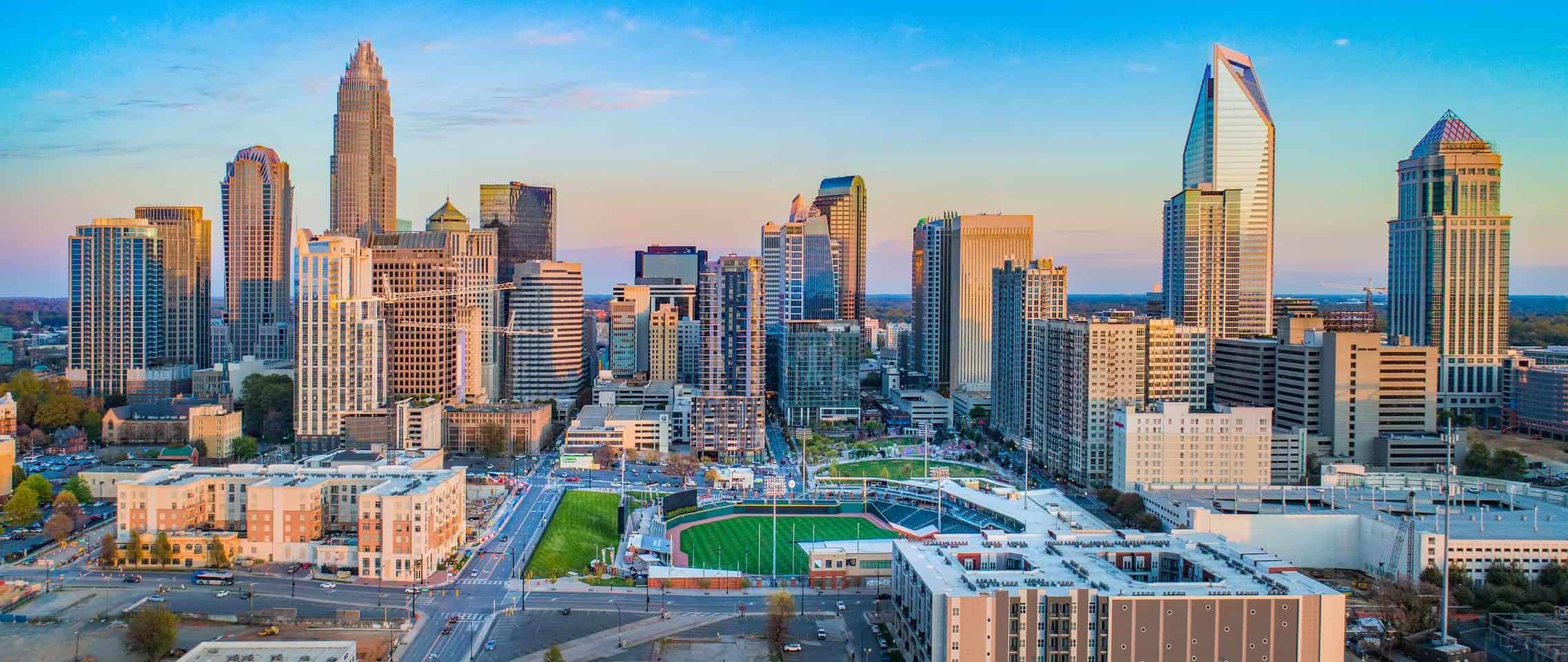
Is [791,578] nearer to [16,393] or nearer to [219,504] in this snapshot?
[219,504]

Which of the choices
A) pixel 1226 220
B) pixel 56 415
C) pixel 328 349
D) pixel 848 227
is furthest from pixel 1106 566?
pixel 848 227

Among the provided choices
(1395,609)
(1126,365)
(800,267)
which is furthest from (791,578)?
(800,267)

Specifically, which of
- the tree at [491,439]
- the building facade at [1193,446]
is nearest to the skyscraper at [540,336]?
the tree at [491,439]

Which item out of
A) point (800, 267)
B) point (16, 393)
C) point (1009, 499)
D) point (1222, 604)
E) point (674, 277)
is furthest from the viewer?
point (674, 277)

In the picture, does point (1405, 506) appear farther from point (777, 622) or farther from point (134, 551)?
point (134, 551)

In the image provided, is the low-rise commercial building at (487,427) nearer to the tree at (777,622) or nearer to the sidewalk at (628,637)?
the sidewalk at (628,637)

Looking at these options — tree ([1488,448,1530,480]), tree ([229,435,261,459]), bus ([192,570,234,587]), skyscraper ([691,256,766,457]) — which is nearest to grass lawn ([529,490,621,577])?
bus ([192,570,234,587])
